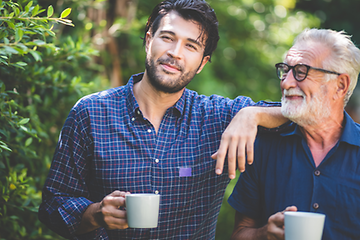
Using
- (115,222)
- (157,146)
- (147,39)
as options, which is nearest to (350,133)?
(157,146)

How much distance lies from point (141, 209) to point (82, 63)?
7.55 feet

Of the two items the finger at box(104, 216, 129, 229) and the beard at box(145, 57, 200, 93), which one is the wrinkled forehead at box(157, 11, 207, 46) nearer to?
the beard at box(145, 57, 200, 93)

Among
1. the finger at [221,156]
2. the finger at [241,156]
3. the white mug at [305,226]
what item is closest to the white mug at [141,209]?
the finger at [221,156]

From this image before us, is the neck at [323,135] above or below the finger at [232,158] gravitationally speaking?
above

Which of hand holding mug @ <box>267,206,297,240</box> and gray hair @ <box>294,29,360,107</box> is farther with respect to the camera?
gray hair @ <box>294,29,360,107</box>

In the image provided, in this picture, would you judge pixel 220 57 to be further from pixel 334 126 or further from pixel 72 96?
pixel 334 126

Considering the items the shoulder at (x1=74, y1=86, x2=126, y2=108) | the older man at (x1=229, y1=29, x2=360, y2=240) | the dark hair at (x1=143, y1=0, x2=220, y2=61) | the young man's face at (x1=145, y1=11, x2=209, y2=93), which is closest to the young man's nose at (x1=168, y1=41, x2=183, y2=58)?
the young man's face at (x1=145, y1=11, x2=209, y2=93)

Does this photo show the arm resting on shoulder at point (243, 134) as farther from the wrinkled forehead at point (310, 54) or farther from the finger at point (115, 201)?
the finger at point (115, 201)

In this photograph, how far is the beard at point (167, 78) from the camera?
197 cm

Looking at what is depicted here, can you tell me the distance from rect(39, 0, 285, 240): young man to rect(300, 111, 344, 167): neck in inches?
6.9

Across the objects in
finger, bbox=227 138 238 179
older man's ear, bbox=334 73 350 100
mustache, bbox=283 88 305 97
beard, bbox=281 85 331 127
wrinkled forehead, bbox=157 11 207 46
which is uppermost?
wrinkled forehead, bbox=157 11 207 46

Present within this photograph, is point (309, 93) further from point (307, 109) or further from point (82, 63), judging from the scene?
point (82, 63)

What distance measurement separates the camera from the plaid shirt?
184 centimetres

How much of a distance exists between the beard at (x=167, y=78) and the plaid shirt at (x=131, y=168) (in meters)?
0.17
